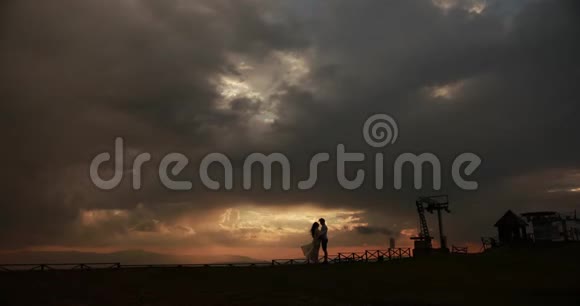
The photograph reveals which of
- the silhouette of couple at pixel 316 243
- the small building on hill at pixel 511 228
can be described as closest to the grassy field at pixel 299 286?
the silhouette of couple at pixel 316 243

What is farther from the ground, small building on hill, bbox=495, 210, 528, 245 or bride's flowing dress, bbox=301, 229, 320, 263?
small building on hill, bbox=495, 210, 528, 245

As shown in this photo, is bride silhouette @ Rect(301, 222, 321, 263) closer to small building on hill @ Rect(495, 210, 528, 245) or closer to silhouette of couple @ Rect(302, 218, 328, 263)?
silhouette of couple @ Rect(302, 218, 328, 263)

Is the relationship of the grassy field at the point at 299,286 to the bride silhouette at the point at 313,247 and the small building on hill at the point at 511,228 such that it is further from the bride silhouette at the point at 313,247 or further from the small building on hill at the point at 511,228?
the small building on hill at the point at 511,228

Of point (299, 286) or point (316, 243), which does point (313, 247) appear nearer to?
point (316, 243)

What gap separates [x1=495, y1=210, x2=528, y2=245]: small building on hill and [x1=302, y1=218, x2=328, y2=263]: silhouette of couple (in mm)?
34142

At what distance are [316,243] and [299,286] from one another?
7.42 m

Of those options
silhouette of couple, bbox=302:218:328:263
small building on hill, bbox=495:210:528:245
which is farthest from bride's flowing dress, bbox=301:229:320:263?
small building on hill, bbox=495:210:528:245

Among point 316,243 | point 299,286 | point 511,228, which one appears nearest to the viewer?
point 299,286

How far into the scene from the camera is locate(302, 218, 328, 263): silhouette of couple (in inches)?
938

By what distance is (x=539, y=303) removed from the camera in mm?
14328

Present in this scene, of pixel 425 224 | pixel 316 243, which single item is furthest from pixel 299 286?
pixel 425 224

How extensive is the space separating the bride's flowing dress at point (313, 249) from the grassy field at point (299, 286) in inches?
62.9

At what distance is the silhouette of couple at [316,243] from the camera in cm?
2381

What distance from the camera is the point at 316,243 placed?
79.9 ft
